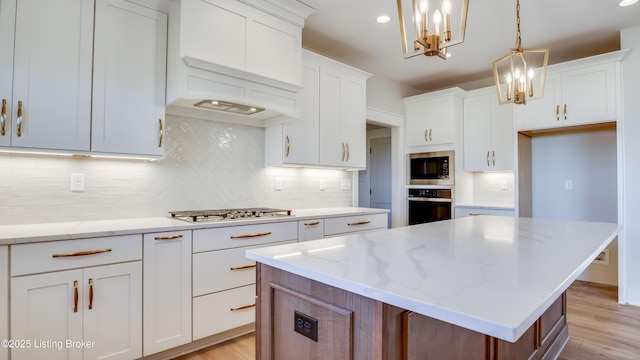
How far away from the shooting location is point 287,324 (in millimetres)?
1198

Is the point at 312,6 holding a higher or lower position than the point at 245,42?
higher

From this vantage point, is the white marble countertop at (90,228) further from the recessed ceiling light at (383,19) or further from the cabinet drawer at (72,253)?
the recessed ceiling light at (383,19)

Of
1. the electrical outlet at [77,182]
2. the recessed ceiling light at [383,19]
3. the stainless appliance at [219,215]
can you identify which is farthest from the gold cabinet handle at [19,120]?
the recessed ceiling light at [383,19]

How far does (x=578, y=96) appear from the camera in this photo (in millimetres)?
3525

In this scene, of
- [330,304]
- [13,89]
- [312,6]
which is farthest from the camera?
[312,6]

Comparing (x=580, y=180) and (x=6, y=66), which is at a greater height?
(x=6, y=66)

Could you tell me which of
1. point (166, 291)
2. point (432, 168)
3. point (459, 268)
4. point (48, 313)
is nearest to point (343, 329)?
point (459, 268)

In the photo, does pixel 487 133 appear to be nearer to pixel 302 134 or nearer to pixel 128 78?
pixel 302 134

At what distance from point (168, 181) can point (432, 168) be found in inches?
131

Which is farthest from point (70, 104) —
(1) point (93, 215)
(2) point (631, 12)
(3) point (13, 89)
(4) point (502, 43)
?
(2) point (631, 12)

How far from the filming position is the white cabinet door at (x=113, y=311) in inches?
75.3

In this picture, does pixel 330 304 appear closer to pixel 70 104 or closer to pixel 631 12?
pixel 70 104

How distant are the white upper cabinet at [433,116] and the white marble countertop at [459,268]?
2.82 meters

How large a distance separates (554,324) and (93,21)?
3548 mm
